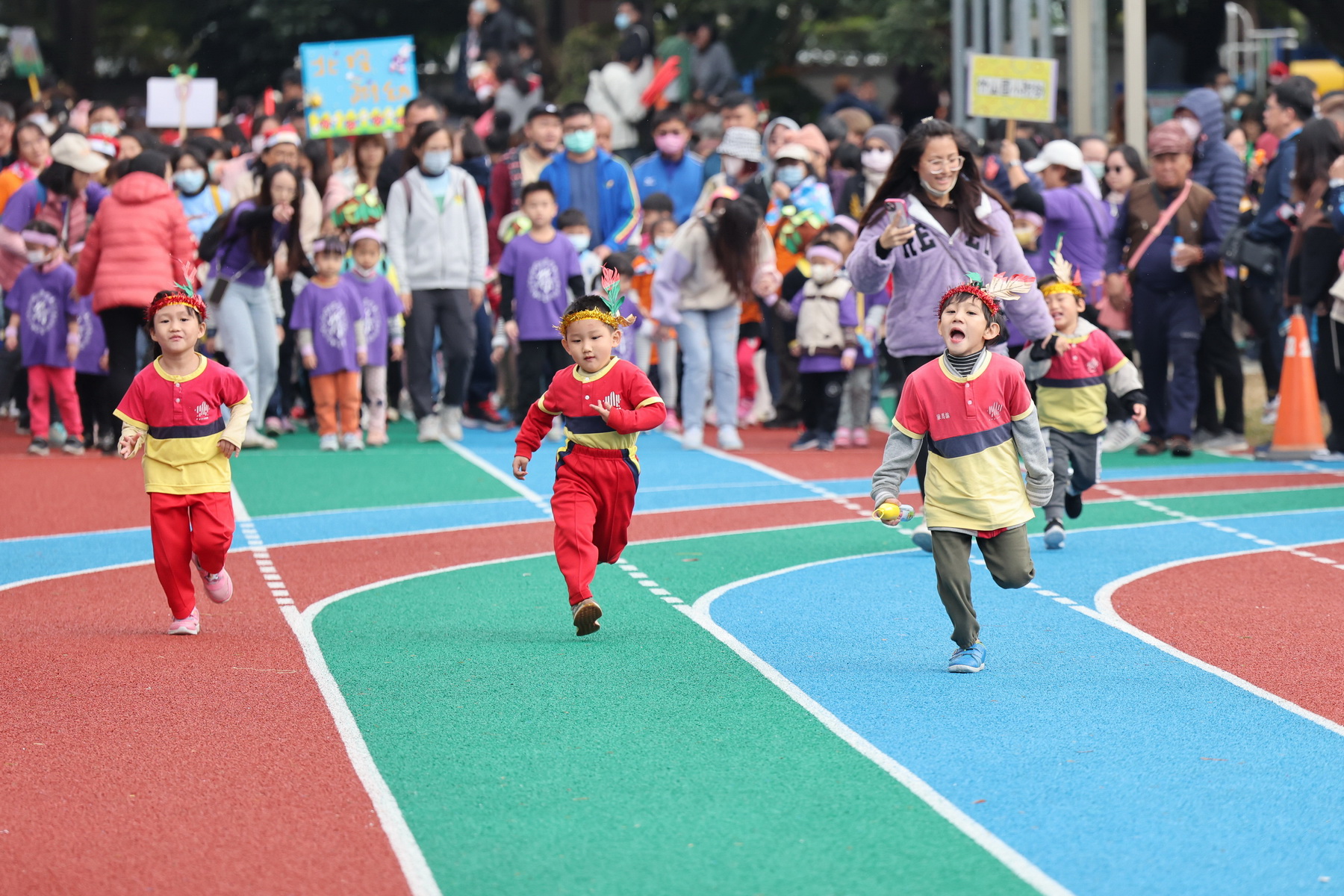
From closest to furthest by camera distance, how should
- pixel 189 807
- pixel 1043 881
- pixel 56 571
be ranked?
pixel 1043 881 < pixel 189 807 < pixel 56 571

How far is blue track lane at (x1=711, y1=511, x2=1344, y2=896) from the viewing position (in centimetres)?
516

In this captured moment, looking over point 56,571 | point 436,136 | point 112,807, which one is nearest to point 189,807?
point 112,807

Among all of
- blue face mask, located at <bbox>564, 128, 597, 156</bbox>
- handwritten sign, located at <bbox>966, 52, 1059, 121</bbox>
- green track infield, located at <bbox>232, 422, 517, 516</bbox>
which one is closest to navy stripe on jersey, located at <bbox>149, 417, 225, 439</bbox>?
green track infield, located at <bbox>232, 422, 517, 516</bbox>

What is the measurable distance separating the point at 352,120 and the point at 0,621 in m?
10.1

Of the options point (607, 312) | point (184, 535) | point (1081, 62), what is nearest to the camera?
point (607, 312)

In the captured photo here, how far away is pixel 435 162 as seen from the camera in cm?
1523

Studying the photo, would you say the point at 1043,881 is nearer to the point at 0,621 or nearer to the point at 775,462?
the point at 0,621

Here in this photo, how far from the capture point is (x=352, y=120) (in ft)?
59.1

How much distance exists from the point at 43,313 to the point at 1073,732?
10713mm

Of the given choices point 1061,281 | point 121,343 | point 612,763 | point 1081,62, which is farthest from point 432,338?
point 612,763

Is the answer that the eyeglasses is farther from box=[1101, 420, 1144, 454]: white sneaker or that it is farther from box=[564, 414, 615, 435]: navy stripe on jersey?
box=[1101, 420, 1144, 454]: white sneaker

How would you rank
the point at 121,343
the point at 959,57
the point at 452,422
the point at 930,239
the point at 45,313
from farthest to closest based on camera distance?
the point at 959,57 → the point at 452,422 → the point at 45,313 → the point at 121,343 → the point at 930,239

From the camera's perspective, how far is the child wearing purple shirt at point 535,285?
1520cm

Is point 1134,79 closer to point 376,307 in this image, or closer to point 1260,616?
point 376,307
